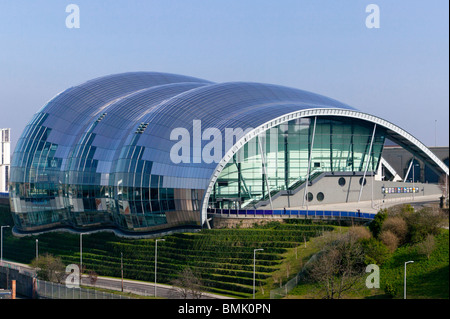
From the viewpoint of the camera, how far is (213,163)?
79.1m

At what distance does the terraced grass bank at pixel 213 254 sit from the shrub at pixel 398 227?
674 centimetres

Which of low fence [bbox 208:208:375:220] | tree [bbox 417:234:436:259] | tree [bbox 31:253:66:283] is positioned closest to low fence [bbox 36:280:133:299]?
tree [bbox 31:253:66:283]

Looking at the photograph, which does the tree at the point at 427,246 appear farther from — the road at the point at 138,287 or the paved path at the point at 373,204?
the paved path at the point at 373,204

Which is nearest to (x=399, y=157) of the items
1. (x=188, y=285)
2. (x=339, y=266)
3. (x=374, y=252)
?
(x=374, y=252)

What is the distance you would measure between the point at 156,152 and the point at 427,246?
32231 millimetres

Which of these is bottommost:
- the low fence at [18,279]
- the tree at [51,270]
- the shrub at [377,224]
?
the low fence at [18,279]

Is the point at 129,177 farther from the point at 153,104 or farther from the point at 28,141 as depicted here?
the point at 28,141

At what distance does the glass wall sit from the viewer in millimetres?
85125

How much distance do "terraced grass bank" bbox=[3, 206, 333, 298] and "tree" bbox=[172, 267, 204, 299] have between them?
1012mm

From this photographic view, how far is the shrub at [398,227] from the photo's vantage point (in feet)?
213

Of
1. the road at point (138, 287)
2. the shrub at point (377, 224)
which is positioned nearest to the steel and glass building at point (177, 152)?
the road at point (138, 287)

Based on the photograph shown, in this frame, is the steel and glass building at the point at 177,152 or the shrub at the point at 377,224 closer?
the shrub at the point at 377,224

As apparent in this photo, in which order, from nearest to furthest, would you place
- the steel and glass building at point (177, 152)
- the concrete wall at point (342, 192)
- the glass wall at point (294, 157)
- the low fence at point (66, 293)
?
1. the low fence at point (66, 293)
2. the steel and glass building at point (177, 152)
3. the glass wall at point (294, 157)
4. the concrete wall at point (342, 192)

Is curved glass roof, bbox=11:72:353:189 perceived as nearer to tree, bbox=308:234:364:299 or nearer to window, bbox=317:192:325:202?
window, bbox=317:192:325:202
